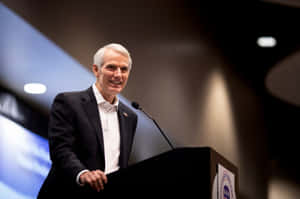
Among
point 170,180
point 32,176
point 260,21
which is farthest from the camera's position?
point 260,21

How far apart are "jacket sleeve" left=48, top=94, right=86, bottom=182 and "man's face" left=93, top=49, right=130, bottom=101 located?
233 mm

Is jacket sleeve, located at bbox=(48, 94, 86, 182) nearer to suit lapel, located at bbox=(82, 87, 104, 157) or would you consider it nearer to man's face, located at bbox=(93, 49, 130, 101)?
suit lapel, located at bbox=(82, 87, 104, 157)

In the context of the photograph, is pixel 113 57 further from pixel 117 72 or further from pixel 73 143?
pixel 73 143

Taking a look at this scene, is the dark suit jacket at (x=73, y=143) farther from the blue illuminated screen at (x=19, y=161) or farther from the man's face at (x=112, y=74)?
the blue illuminated screen at (x=19, y=161)

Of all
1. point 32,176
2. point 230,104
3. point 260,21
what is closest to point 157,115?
point 32,176

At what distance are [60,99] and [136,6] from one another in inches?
96.9

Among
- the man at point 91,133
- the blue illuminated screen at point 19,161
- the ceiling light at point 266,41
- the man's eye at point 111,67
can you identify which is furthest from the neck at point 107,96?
the ceiling light at point 266,41

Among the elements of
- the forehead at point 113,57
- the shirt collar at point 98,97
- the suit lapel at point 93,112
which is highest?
the forehead at point 113,57

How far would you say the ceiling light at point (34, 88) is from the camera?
4.10 meters

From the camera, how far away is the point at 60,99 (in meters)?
2.21

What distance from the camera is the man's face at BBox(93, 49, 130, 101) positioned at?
2357mm

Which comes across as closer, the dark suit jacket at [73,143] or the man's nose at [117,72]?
the dark suit jacket at [73,143]

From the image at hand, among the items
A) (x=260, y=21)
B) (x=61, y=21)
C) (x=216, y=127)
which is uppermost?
(x=260, y=21)

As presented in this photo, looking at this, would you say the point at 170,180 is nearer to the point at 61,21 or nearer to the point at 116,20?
the point at 61,21
